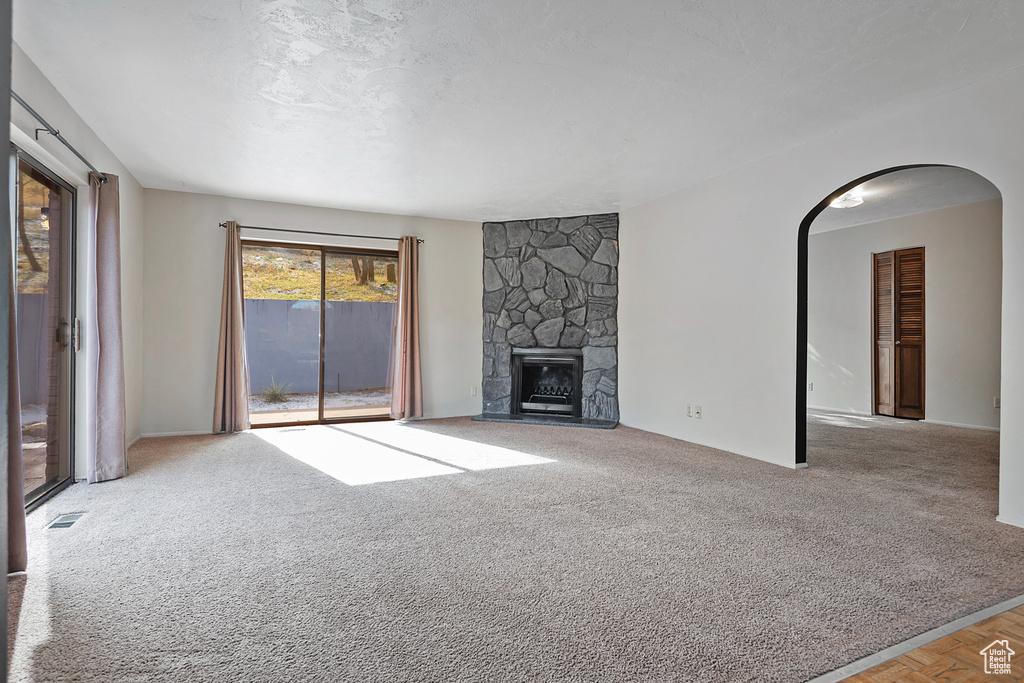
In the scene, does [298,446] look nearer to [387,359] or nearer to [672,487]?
[387,359]

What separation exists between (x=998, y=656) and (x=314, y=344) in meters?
5.59

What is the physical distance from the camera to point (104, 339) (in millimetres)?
3646

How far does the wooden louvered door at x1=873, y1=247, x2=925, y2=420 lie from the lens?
20.8 ft

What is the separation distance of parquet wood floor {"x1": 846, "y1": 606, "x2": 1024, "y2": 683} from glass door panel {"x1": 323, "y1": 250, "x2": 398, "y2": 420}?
5257 millimetres

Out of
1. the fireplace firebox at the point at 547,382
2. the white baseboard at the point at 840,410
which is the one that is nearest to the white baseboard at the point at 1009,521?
the fireplace firebox at the point at 547,382

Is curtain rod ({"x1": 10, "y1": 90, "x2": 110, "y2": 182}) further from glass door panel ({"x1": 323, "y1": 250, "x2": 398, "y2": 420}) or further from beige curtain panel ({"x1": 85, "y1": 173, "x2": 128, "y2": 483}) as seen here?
glass door panel ({"x1": 323, "y1": 250, "x2": 398, "y2": 420})

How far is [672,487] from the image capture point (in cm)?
350

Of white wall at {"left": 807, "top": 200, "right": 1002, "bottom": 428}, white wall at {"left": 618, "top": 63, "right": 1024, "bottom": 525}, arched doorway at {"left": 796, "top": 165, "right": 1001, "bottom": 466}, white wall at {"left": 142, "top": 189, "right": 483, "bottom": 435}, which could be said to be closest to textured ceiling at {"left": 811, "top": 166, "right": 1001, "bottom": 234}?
arched doorway at {"left": 796, "top": 165, "right": 1001, "bottom": 466}

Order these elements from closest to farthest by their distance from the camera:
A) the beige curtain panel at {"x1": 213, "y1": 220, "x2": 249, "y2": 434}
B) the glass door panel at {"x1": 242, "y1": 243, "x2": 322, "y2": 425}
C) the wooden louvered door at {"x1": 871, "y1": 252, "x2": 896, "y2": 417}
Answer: the beige curtain panel at {"x1": 213, "y1": 220, "x2": 249, "y2": 434} → the glass door panel at {"x1": 242, "y1": 243, "x2": 322, "y2": 425} → the wooden louvered door at {"x1": 871, "y1": 252, "x2": 896, "y2": 417}

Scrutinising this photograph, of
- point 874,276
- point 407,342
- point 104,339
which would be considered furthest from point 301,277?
point 874,276

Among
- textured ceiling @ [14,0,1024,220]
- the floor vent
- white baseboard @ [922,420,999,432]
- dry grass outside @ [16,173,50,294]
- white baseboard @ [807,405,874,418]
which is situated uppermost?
textured ceiling @ [14,0,1024,220]

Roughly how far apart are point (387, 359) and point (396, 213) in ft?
5.48

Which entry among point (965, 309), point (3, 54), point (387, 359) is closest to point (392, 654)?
point (3, 54)

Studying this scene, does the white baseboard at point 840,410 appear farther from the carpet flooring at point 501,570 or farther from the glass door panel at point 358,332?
the glass door panel at point 358,332
